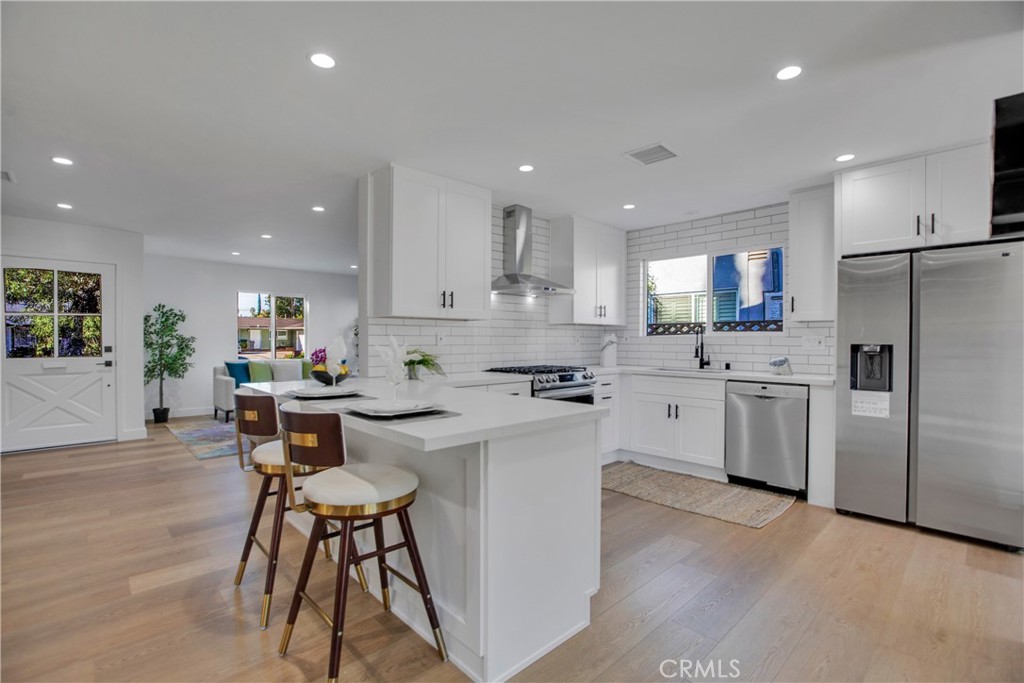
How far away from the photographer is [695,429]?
4.16 metres

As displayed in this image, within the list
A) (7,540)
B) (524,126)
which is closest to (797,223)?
(524,126)

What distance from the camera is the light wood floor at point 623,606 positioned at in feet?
5.83

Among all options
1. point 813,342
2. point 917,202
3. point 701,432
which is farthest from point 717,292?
point 917,202

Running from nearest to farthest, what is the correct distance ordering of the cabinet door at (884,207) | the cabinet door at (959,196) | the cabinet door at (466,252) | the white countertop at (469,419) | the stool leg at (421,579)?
the white countertop at (469,419)
the stool leg at (421,579)
the cabinet door at (959,196)
the cabinet door at (884,207)
the cabinet door at (466,252)

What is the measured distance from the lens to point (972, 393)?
112 inches

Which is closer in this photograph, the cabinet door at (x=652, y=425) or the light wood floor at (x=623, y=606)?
the light wood floor at (x=623, y=606)

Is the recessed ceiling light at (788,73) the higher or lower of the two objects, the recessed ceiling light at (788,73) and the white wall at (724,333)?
the higher

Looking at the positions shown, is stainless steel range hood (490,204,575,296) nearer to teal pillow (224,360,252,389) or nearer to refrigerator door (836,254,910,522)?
refrigerator door (836,254,910,522)

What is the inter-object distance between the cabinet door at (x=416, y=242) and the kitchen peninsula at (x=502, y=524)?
1.45 meters

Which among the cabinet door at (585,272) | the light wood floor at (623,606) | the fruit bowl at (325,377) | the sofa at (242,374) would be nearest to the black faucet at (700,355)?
the cabinet door at (585,272)

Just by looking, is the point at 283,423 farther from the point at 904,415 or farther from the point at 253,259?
the point at 253,259

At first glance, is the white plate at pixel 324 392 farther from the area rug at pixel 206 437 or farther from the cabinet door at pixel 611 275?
the area rug at pixel 206 437

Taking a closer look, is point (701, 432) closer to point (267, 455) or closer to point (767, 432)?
point (767, 432)

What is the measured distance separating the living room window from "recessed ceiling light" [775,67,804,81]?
8.37m
